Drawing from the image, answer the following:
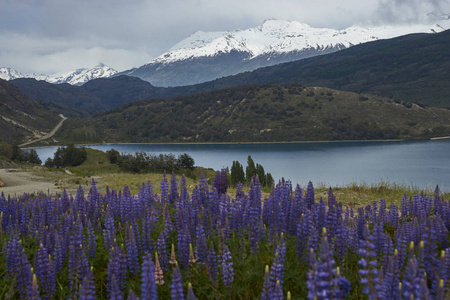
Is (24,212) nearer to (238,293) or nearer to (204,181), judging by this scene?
(204,181)

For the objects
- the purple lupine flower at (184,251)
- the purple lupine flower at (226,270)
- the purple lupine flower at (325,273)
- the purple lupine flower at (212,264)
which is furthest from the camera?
the purple lupine flower at (184,251)

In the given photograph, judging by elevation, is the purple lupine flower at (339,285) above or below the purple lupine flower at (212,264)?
above

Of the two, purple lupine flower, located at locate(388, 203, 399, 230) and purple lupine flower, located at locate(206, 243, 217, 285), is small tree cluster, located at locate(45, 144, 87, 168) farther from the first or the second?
purple lupine flower, located at locate(206, 243, 217, 285)

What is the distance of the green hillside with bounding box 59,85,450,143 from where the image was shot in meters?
151

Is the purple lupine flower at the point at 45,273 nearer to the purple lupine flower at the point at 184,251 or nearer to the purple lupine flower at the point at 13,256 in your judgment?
the purple lupine flower at the point at 13,256

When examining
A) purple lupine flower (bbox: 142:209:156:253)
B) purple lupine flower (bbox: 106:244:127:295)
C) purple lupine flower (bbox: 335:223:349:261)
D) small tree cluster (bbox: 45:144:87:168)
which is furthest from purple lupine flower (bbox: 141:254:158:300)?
small tree cluster (bbox: 45:144:87:168)

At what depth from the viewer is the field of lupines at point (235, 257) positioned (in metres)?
3.56

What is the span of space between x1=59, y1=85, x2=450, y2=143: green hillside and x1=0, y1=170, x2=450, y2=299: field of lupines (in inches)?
5963

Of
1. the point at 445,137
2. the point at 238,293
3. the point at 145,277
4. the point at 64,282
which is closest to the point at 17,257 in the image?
the point at 64,282

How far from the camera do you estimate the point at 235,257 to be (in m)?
5.57

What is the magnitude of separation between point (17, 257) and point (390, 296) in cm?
472

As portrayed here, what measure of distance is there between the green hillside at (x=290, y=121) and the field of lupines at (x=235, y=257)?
151 meters

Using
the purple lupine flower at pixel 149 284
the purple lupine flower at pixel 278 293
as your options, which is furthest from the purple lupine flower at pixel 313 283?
the purple lupine flower at pixel 149 284

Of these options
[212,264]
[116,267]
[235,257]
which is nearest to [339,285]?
[212,264]
